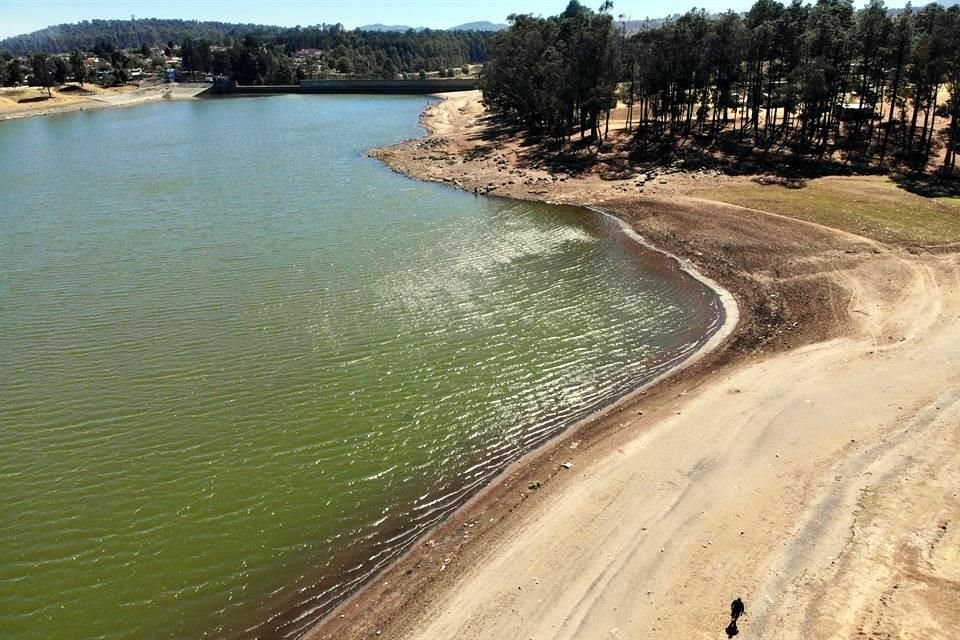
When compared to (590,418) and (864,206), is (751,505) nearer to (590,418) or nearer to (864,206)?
(590,418)

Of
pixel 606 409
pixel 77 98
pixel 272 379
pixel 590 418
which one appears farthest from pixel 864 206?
pixel 77 98

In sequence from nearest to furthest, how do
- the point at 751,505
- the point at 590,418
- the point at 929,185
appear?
1. the point at 751,505
2. the point at 590,418
3. the point at 929,185

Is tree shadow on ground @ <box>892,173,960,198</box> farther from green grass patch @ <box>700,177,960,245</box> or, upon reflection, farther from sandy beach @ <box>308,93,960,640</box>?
sandy beach @ <box>308,93,960,640</box>

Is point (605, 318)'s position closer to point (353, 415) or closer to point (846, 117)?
point (353, 415)

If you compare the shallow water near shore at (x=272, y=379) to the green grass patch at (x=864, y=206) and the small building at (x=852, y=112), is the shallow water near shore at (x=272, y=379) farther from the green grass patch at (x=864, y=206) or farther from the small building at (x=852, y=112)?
the small building at (x=852, y=112)

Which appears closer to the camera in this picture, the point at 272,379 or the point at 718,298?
the point at 272,379
